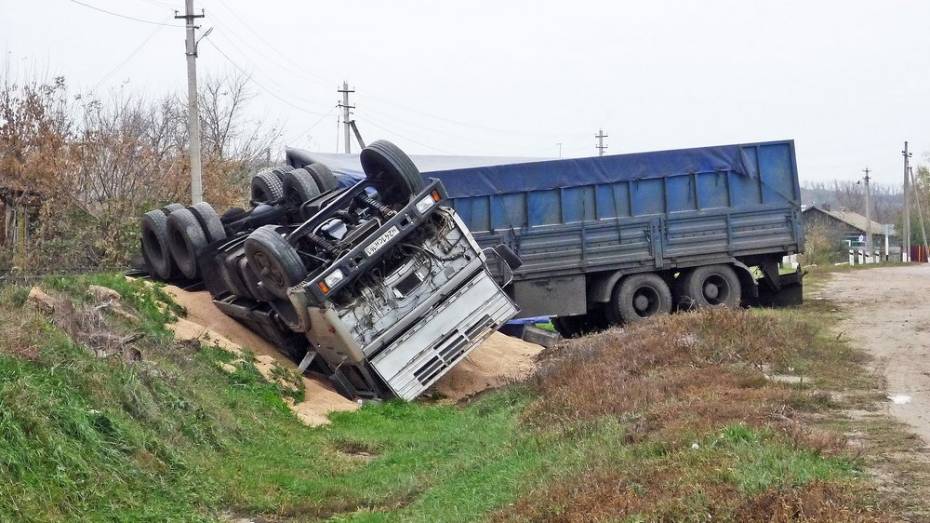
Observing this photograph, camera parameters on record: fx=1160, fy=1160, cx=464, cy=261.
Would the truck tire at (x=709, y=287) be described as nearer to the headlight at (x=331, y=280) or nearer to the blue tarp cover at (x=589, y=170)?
the blue tarp cover at (x=589, y=170)

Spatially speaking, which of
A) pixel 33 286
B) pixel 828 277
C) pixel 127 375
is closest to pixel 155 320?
pixel 33 286

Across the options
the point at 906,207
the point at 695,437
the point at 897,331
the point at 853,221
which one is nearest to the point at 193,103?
the point at 897,331

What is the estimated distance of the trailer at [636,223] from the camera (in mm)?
18656

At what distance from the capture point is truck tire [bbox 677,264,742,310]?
1922cm

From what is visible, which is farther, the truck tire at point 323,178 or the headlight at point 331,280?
the truck tire at point 323,178

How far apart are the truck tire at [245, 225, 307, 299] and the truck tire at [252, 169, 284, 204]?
345cm

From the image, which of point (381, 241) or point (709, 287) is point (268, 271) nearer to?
point (381, 241)

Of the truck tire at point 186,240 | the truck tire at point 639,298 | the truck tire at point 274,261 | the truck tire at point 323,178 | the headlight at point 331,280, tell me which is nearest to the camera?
the headlight at point 331,280

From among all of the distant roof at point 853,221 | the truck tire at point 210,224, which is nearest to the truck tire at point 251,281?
the truck tire at point 210,224

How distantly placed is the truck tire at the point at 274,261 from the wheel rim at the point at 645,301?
23.3 ft

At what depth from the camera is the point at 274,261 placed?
13.7m

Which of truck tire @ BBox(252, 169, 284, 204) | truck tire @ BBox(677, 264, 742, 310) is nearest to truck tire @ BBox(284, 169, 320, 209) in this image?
truck tire @ BBox(252, 169, 284, 204)

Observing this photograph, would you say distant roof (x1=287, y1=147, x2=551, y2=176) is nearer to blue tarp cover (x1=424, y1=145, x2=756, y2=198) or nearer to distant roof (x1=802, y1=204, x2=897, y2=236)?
blue tarp cover (x1=424, y1=145, x2=756, y2=198)

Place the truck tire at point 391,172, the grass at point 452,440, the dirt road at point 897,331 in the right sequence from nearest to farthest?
the grass at point 452,440 < the dirt road at point 897,331 < the truck tire at point 391,172
